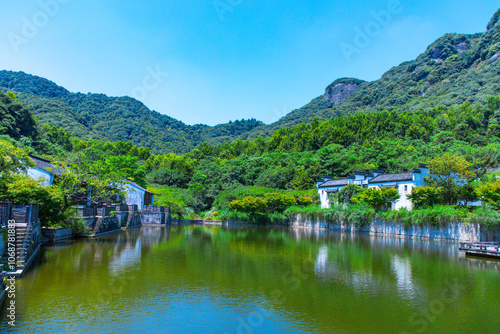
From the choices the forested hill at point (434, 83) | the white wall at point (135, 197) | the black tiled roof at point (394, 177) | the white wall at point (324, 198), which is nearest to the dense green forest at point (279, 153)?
the forested hill at point (434, 83)

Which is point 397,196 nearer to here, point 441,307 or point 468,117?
point 441,307

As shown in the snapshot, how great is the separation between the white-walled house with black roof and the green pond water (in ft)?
63.3

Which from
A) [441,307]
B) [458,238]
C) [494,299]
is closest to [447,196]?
[458,238]

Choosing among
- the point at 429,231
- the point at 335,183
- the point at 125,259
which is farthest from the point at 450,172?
the point at 125,259

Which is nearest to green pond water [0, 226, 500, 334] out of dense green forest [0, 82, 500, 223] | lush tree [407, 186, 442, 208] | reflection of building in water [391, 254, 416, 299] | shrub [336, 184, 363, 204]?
reflection of building in water [391, 254, 416, 299]

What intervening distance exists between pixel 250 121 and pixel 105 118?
58394mm

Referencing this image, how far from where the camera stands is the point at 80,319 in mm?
8633

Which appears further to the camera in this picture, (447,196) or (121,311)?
(447,196)

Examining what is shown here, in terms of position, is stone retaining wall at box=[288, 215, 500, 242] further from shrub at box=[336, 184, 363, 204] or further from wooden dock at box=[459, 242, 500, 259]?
wooden dock at box=[459, 242, 500, 259]

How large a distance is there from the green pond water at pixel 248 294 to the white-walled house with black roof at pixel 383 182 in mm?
19292

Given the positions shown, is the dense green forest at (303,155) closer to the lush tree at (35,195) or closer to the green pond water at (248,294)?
the lush tree at (35,195)

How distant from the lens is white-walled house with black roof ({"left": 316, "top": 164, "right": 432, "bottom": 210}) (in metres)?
37.3

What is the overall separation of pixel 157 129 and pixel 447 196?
3668 inches

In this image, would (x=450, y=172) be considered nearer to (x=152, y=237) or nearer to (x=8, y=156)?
(x=152, y=237)
